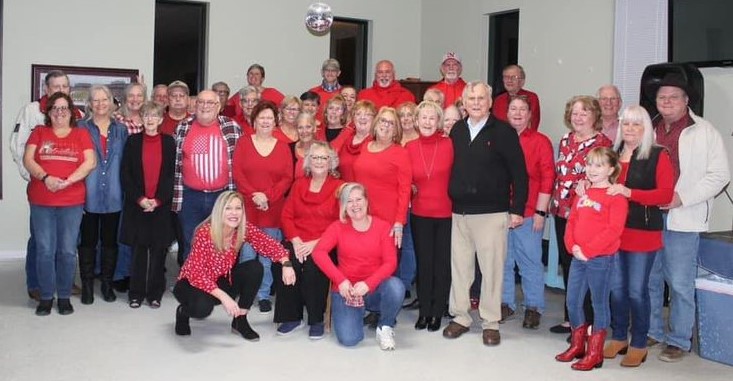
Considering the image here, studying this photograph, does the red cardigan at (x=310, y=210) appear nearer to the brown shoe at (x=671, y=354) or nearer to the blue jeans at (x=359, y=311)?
the blue jeans at (x=359, y=311)

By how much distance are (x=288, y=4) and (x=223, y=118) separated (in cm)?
362

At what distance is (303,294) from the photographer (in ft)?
15.2

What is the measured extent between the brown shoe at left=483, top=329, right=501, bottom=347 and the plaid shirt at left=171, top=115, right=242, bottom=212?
1870 mm

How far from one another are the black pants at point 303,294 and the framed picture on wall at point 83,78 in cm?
374

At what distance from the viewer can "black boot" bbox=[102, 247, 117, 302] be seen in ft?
17.6

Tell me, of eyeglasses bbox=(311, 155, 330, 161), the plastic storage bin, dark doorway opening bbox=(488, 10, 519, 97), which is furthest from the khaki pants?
dark doorway opening bbox=(488, 10, 519, 97)

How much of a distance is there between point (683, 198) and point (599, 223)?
0.58 m

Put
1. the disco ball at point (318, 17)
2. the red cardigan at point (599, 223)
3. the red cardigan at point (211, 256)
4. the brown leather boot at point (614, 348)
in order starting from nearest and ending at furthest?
the red cardigan at point (599, 223) → the brown leather boot at point (614, 348) → the red cardigan at point (211, 256) → the disco ball at point (318, 17)

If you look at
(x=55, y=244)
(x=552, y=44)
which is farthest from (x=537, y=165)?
(x=55, y=244)

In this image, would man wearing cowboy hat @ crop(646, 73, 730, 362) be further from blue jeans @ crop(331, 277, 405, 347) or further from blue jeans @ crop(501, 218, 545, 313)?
blue jeans @ crop(331, 277, 405, 347)

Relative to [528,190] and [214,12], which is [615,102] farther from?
[214,12]

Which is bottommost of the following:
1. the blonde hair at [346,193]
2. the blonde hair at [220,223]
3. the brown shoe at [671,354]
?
the brown shoe at [671,354]

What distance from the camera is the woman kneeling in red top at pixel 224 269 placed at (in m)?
4.31

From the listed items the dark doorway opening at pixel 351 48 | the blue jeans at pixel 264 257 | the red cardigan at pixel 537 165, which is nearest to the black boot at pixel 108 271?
the blue jeans at pixel 264 257
